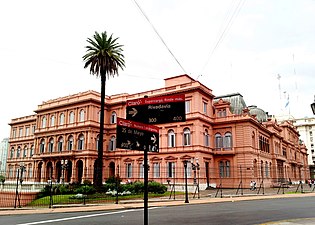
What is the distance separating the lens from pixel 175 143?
44438 millimetres

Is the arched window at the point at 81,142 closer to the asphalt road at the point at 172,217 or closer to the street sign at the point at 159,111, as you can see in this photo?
the asphalt road at the point at 172,217

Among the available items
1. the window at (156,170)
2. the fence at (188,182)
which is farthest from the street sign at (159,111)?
the window at (156,170)

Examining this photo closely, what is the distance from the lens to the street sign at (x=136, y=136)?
7388 mm

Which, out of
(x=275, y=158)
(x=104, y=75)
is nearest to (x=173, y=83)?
(x=104, y=75)

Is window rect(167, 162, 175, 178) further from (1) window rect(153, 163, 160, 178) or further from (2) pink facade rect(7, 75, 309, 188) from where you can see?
(1) window rect(153, 163, 160, 178)

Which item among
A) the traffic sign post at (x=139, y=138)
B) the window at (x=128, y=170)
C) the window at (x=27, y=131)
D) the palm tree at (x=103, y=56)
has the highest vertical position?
the palm tree at (x=103, y=56)

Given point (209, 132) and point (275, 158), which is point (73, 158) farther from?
point (275, 158)

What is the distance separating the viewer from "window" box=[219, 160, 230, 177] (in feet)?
144

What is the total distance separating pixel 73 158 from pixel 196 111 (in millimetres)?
22692

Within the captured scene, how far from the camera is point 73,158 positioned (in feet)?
166

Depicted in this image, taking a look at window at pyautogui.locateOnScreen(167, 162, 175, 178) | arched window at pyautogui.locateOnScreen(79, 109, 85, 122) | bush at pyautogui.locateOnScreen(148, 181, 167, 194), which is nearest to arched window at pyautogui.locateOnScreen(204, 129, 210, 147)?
window at pyautogui.locateOnScreen(167, 162, 175, 178)

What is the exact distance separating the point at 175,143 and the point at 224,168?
8217mm

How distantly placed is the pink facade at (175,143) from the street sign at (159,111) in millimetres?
28795

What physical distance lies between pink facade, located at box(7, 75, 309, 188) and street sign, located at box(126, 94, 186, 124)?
28.8 m
